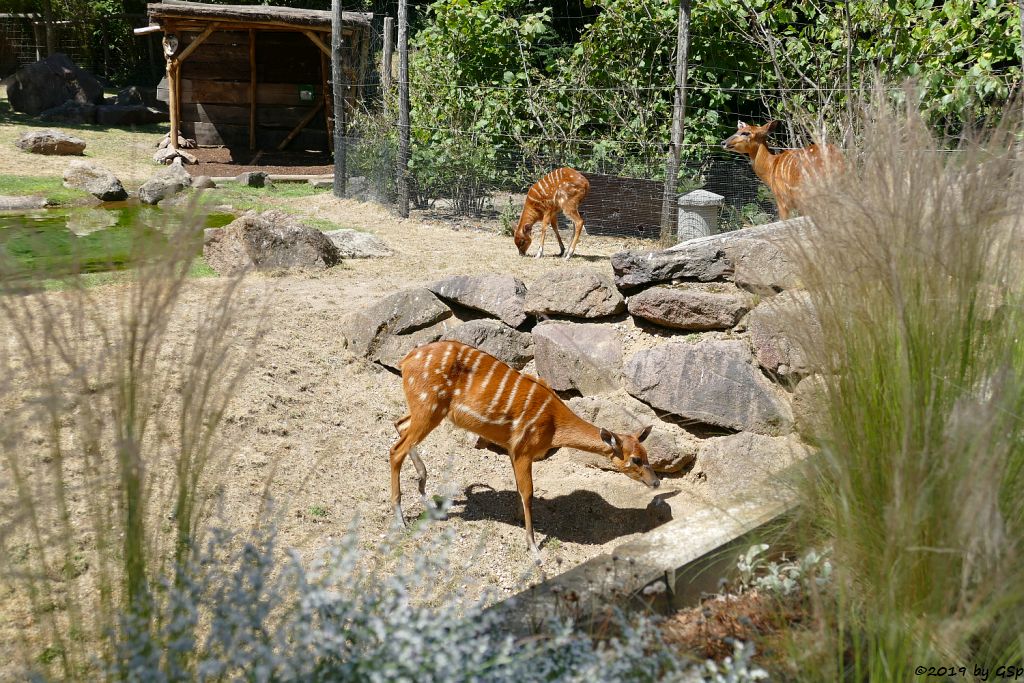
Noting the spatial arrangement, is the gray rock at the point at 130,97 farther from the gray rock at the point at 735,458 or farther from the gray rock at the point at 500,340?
the gray rock at the point at 735,458

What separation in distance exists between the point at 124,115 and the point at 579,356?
54.2ft

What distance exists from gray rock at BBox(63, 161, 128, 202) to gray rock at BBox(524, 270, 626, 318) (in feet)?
23.9

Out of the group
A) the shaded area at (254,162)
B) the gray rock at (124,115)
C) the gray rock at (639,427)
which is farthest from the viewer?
the gray rock at (124,115)

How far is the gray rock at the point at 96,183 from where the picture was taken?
12.2 meters

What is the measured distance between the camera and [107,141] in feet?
56.9

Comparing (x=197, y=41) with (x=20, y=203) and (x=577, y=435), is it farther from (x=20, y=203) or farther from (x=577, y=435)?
(x=577, y=435)

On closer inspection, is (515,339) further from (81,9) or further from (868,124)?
(81,9)

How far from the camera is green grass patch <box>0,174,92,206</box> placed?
11.8 metres

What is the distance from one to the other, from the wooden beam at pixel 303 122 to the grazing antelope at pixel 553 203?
31.0 ft

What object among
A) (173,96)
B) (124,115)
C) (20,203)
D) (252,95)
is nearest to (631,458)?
(20,203)

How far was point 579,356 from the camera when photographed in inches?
252

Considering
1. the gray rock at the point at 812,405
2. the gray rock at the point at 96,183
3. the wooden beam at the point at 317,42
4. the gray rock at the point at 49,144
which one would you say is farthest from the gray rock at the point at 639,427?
the gray rock at the point at 49,144

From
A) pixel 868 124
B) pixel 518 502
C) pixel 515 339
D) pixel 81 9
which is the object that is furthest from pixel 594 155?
pixel 81 9

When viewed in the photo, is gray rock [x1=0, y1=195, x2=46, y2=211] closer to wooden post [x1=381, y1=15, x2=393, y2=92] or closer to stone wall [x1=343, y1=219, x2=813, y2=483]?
wooden post [x1=381, y1=15, x2=393, y2=92]
